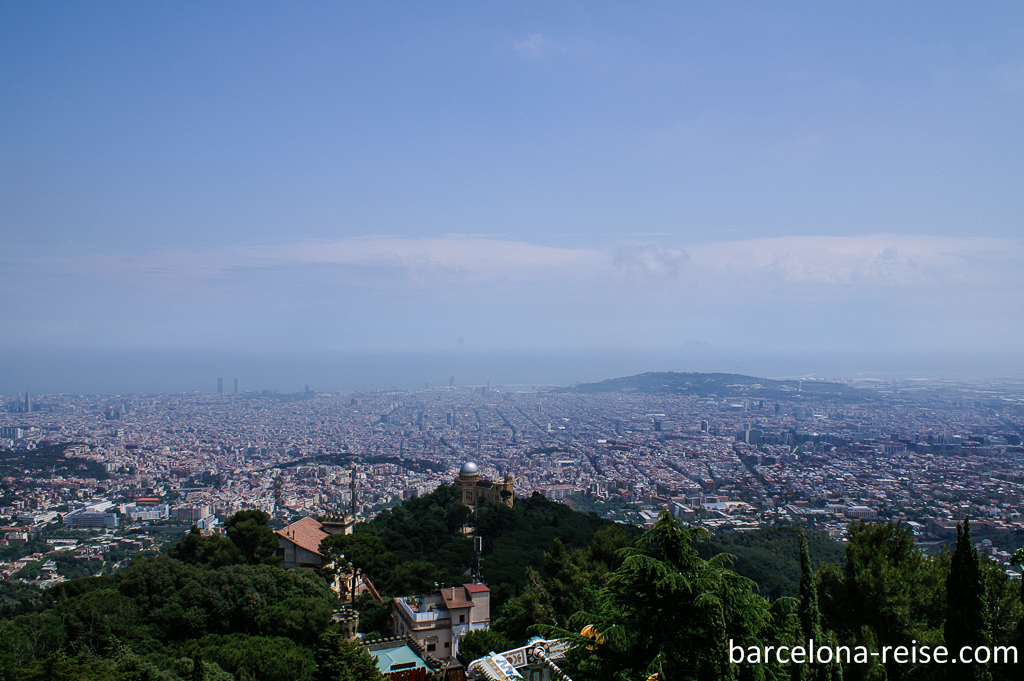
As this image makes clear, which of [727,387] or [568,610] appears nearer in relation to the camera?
[568,610]

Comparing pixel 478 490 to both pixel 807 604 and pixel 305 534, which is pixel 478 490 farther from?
pixel 807 604

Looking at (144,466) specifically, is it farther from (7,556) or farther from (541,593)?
(541,593)

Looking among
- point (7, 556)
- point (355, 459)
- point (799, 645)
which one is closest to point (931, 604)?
Result: point (799, 645)

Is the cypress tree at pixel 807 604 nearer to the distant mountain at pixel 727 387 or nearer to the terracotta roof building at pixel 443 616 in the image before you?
the terracotta roof building at pixel 443 616

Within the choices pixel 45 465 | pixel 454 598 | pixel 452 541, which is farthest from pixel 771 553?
pixel 45 465
